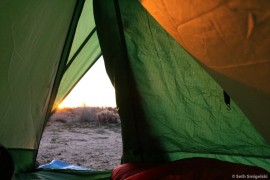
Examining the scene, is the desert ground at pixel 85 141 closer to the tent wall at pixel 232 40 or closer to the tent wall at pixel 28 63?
the tent wall at pixel 28 63

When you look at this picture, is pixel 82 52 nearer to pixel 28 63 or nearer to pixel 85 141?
pixel 28 63

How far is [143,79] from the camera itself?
→ 1547 mm

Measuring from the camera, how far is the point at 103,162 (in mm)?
2490

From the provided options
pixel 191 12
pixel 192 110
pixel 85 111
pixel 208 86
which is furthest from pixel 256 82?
pixel 85 111

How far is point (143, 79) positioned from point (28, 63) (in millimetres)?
637

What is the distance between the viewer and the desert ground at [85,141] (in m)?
2.57

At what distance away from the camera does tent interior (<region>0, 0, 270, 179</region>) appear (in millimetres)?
817

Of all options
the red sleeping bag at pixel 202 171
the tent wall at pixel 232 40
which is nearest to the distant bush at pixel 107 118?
the red sleeping bag at pixel 202 171

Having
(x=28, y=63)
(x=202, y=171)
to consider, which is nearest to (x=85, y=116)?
(x=28, y=63)

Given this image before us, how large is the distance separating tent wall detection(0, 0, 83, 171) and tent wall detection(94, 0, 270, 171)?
0.95 feet

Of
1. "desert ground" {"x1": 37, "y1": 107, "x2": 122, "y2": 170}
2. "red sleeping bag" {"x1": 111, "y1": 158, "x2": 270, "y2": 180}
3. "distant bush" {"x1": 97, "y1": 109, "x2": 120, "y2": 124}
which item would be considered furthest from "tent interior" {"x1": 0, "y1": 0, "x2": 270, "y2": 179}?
"distant bush" {"x1": 97, "y1": 109, "x2": 120, "y2": 124}

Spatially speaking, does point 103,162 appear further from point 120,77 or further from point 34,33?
point 34,33

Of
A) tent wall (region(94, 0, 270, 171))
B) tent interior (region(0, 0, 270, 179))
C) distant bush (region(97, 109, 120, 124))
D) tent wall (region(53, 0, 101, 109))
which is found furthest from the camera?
distant bush (region(97, 109, 120, 124))

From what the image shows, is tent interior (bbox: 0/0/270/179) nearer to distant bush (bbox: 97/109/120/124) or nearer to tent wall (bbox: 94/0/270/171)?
tent wall (bbox: 94/0/270/171)
